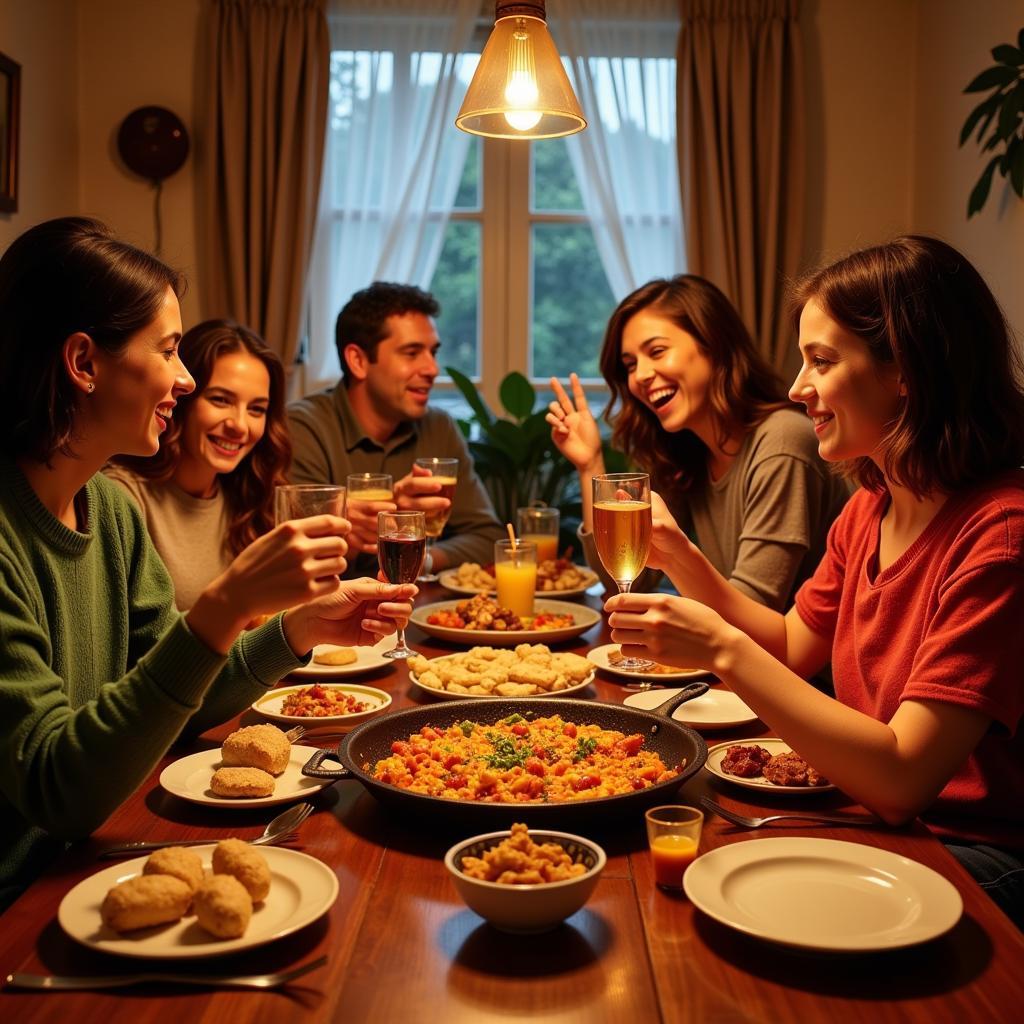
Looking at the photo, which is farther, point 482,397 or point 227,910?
point 482,397

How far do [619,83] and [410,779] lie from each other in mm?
4309

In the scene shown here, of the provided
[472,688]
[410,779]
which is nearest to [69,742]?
[410,779]

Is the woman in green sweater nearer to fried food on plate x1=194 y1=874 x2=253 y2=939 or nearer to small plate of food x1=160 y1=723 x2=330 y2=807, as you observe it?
small plate of food x1=160 y1=723 x2=330 y2=807

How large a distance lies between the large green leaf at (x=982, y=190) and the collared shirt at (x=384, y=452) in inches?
74.5

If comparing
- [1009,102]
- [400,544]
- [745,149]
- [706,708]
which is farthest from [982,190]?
[400,544]

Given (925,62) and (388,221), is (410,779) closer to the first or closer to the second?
(388,221)

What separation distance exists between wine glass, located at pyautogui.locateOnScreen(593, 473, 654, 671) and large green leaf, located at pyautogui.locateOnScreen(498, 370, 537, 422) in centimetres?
312

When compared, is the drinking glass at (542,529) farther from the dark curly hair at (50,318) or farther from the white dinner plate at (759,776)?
the dark curly hair at (50,318)

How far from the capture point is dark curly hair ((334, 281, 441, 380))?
3791 mm

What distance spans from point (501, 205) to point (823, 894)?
14.8 ft

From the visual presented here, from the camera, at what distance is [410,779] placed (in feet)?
4.45

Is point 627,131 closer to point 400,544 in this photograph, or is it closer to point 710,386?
point 710,386

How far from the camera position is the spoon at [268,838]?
4.00 feet

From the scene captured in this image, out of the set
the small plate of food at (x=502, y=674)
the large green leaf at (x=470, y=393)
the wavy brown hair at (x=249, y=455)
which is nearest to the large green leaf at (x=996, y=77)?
the large green leaf at (x=470, y=393)
